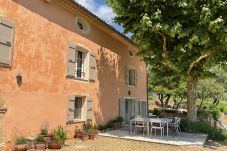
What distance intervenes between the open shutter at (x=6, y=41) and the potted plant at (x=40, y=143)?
9.72 ft

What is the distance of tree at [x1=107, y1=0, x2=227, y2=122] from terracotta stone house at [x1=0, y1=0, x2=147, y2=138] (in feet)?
7.76

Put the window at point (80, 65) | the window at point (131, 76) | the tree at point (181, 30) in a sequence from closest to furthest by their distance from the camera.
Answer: the tree at point (181, 30) → the window at point (80, 65) → the window at point (131, 76)

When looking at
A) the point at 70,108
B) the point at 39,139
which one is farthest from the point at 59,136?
the point at 70,108

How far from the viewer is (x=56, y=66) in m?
10.4

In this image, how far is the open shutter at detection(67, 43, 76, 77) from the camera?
1102 centimetres

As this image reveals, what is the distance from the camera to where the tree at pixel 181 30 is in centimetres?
1041

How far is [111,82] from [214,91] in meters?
21.9

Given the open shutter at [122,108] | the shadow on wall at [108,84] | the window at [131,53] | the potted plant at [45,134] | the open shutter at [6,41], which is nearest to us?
the open shutter at [6,41]

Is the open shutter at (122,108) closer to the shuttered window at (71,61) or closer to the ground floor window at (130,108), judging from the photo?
the ground floor window at (130,108)

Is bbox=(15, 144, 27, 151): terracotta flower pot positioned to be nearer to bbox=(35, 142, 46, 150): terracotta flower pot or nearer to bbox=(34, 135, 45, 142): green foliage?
bbox=(35, 142, 46, 150): terracotta flower pot

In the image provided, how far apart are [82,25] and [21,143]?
6.96 metres

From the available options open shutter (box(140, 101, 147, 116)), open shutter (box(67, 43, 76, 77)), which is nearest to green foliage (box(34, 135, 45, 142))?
open shutter (box(67, 43, 76, 77))

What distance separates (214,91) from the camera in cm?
3216

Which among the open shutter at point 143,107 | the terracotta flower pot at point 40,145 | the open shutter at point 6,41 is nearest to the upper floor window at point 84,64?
the open shutter at point 6,41
